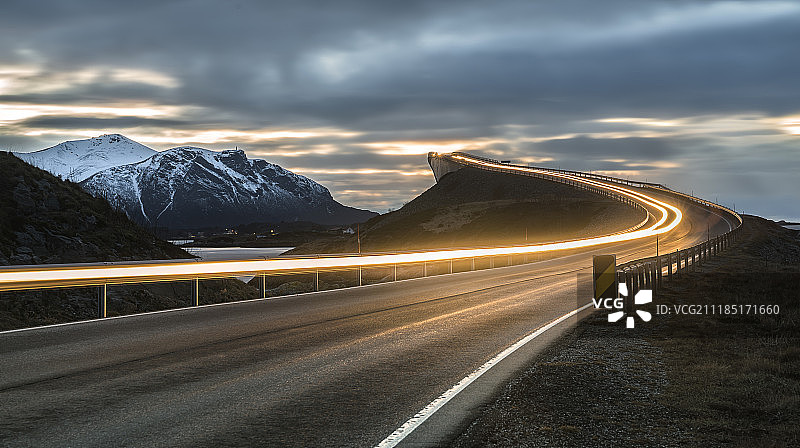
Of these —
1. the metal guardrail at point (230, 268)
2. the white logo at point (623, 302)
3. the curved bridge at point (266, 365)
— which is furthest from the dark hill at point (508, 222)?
the curved bridge at point (266, 365)

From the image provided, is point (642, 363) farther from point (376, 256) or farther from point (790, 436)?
point (376, 256)

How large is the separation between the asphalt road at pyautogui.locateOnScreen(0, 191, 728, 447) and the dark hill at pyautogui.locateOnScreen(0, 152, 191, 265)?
1238 cm

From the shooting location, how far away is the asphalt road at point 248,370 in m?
6.56

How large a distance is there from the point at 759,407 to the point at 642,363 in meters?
2.74

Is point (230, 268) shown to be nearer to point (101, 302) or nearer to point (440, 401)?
point (101, 302)

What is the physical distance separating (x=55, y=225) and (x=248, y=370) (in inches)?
848

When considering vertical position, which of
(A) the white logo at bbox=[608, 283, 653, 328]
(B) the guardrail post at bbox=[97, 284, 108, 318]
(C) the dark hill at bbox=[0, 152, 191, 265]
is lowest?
(A) the white logo at bbox=[608, 283, 653, 328]

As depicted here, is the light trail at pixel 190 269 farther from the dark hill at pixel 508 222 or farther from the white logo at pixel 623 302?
the dark hill at pixel 508 222

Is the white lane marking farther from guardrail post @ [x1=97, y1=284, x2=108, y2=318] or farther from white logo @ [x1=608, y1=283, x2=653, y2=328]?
guardrail post @ [x1=97, y1=284, x2=108, y2=318]

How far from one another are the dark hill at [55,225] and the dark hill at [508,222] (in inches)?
2340

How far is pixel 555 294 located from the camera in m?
20.6

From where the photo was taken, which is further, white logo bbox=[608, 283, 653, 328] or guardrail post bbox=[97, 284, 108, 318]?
white logo bbox=[608, 283, 653, 328]

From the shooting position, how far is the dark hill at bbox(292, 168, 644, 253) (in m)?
93.6

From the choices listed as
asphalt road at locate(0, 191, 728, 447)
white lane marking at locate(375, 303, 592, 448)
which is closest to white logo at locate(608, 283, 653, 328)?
asphalt road at locate(0, 191, 728, 447)
